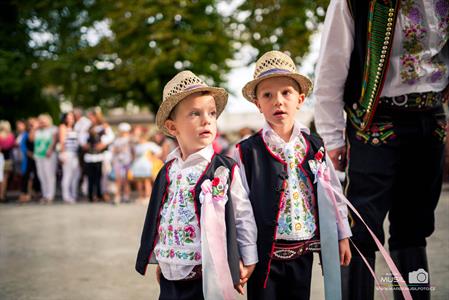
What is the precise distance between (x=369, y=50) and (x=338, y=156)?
62 cm

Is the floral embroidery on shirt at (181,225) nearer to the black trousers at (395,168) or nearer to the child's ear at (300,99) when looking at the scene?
the child's ear at (300,99)

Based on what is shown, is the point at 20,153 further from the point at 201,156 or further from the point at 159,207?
the point at 201,156

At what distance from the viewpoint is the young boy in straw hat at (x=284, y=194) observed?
2.70 m

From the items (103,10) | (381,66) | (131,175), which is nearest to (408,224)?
(381,66)

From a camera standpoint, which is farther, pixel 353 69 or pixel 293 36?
pixel 293 36

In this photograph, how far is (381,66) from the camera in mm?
2771

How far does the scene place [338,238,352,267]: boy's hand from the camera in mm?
2812

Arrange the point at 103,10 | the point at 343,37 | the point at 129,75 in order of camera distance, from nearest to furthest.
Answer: the point at 343,37, the point at 129,75, the point at 103,10

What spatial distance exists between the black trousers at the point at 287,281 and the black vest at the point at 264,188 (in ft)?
0.19

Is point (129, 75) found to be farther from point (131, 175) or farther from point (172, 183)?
point (172, 183)

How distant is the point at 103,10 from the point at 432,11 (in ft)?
68.4

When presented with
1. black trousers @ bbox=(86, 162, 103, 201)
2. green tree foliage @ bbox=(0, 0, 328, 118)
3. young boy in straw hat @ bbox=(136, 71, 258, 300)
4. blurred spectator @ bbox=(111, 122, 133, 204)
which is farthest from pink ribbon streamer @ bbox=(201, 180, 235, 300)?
green tree foliage @ bbox=(0, 0, 328, 118)

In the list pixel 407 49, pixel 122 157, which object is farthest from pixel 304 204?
pixel 122 157

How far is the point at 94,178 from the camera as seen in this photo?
41.2 ft
